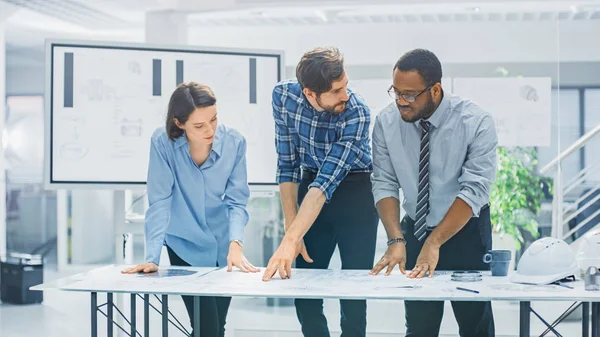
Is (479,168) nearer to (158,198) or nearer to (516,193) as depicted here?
(158,198)

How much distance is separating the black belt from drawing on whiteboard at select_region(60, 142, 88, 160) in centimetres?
157

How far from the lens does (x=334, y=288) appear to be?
2.26 metres

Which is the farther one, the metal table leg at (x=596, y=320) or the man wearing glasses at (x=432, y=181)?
the man wearing glasses at (x=432, y=181)

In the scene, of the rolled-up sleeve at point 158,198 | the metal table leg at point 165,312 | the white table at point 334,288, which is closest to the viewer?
the white table at point 334,288

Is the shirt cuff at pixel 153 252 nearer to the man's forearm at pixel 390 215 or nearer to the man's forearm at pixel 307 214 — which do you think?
the man's forearm at pixel 307 214

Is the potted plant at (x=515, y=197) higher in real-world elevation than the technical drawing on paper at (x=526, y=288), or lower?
higher

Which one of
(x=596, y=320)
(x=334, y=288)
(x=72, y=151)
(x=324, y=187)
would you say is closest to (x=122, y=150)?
(x=72, y=151)

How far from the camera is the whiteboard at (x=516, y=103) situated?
4.47 metres

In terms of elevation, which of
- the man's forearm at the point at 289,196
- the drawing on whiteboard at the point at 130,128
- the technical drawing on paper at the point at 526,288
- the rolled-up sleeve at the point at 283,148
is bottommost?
the technical drawing on paper at the point at 526,288

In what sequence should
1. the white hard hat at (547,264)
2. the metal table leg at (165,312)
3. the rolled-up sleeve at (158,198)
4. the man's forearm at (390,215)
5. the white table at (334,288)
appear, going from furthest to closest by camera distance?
1. the rolled-up sleeve at (158,198)
2. the man's forearm at (390,215)
3. the metal table leg at (165,312)
4. the white hard hat at (547,264)
5. the white table at (334,288)

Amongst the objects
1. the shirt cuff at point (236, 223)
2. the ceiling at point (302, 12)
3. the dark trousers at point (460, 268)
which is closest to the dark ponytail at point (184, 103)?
the shirt cuff at point (236, 223)

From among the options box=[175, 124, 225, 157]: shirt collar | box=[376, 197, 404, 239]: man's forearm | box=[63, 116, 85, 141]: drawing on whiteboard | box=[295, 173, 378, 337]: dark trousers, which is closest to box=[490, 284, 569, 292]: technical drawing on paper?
box=[376, 197, 404, 239]: man's forearm

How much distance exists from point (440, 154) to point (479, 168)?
16 centimetres

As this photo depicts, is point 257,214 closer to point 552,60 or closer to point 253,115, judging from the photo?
point 253,115
